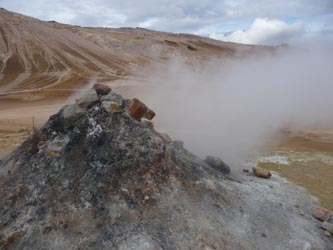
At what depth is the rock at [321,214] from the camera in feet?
27.1

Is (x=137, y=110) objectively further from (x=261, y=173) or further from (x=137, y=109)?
(x=261, y=173)

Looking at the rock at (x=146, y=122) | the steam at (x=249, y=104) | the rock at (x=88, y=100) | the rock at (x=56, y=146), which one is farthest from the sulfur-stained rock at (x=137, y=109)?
the steam at (x=249, y=104)

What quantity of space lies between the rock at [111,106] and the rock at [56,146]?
94 centimetres

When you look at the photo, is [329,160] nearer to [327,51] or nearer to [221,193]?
[221,193]

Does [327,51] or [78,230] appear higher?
[327,51]

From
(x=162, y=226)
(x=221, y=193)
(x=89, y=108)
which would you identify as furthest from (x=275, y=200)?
(x=89, y=108)

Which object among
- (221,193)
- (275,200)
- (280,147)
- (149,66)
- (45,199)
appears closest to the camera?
(45,199)

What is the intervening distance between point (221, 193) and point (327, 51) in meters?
Result: 17.4

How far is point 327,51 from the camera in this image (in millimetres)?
22562

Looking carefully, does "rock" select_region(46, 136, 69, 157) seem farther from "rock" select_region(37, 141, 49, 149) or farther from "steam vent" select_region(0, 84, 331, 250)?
"rock" select_region(37, 141, 49, 149)

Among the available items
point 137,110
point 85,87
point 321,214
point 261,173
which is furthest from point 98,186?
point 85,87

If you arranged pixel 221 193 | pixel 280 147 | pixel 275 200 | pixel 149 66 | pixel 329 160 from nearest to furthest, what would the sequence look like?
pixel 221 193 → pixel 275 200 → pixel 329 160 → pixel 280 147 → pixel 149 66

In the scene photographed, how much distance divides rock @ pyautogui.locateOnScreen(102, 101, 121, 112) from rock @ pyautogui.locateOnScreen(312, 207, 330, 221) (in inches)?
179

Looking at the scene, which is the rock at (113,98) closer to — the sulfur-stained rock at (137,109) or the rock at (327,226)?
the sulfur-stained rock at (137,109)
